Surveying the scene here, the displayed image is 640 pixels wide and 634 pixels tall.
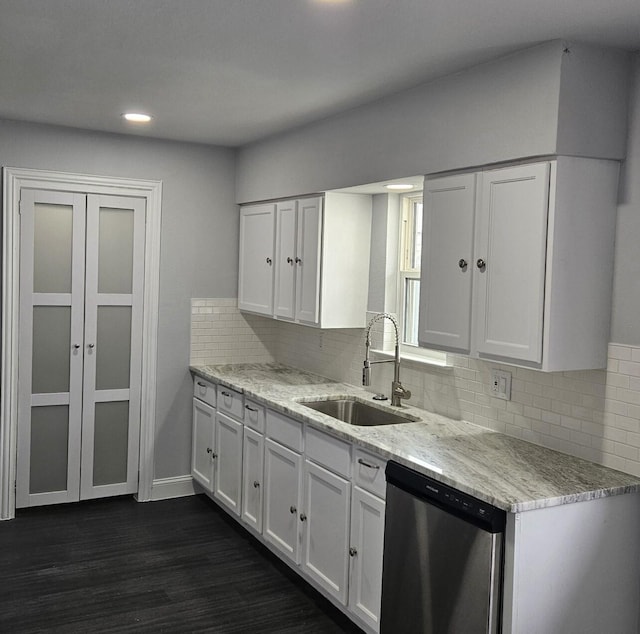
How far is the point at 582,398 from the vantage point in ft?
9.41

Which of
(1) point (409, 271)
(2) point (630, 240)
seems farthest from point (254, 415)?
(2) point (630, 240)

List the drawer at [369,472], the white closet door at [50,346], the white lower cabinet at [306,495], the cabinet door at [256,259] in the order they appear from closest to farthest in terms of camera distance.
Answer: the drawer at [369,472], the white lower cabinet at [306,495], the white closet door at [50,346], the cabinet door at [256,259]

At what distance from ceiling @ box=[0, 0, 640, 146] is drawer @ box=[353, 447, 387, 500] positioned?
1623mm

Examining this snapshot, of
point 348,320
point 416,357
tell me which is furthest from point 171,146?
point 416,357

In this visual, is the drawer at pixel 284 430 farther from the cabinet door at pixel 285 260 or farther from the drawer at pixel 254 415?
the cabinet door at pixel 285 260

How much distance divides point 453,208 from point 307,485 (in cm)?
152

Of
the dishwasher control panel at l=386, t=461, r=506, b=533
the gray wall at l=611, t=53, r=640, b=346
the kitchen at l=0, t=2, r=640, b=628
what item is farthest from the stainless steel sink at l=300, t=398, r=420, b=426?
the gray wall at l=611, t=53, r=640, b=346

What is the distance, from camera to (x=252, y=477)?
4172 mm

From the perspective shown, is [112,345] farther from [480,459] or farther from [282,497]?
[480,459]

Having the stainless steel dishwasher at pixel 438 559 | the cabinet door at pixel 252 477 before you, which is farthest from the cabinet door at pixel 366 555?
the cabinet door at pixel 252 477

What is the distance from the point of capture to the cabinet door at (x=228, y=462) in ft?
14.3

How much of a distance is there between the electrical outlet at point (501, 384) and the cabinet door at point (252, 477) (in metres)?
1.38

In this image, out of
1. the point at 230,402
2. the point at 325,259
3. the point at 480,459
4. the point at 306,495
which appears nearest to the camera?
the point at 480,459

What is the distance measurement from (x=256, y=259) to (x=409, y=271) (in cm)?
128
